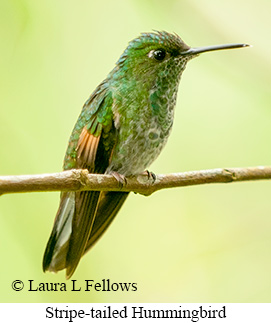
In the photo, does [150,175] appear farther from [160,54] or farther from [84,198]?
[160,54]

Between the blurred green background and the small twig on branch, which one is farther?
the blurred green background

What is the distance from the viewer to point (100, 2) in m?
5.63

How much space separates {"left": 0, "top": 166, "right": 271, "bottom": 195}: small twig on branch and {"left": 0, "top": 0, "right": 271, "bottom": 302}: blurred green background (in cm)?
87

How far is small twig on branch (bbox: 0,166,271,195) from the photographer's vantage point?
2.38m

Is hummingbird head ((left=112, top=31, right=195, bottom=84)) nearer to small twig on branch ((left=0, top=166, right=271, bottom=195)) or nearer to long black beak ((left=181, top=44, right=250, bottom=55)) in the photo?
long black beak ((left=181, top=44, right=250, bottom=55))

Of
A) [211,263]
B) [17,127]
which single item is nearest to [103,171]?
[17,127]

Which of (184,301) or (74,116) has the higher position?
(74,116)

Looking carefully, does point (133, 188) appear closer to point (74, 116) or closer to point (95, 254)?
point (95, 254)

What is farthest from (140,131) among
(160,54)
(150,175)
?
(160,54)

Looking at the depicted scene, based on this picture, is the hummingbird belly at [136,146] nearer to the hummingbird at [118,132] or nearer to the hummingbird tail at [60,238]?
the hummingbird at [118,132]

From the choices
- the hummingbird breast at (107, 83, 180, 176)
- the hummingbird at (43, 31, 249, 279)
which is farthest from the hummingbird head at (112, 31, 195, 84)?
the hummingbird breast at (107, 83, 180, 176)

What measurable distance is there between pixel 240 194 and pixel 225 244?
79 centimetres

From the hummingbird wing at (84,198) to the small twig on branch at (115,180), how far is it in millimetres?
279

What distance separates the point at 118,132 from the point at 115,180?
0.45m
